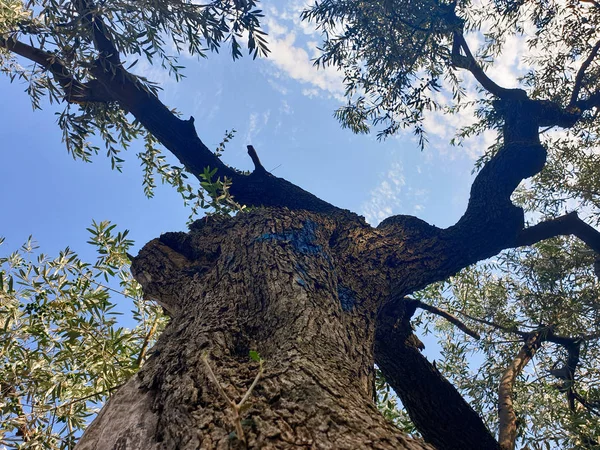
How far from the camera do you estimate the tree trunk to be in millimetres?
1391

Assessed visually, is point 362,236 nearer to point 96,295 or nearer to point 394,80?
point 96,295

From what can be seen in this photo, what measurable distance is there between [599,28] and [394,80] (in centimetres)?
384

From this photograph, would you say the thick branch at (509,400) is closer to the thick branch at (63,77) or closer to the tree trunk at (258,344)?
the tree trunk at (258,344)

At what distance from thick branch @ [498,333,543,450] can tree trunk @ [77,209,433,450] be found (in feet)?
6.06

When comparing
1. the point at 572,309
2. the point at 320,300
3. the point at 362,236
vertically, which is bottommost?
the point at 320,300

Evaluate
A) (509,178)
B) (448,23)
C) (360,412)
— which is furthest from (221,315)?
(448,23)

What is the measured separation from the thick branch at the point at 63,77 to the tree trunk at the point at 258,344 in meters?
2.75

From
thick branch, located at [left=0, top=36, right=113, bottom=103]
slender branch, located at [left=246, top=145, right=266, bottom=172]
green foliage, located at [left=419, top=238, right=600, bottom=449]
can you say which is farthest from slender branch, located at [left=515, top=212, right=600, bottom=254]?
thick branch, located at [left=0, top=36, right=113, bottom=103]

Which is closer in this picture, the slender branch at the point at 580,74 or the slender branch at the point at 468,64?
the slender branch at the point at 580,74

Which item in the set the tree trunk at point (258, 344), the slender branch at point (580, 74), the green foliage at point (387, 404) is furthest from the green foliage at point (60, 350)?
the slender branch at point (580, 74)

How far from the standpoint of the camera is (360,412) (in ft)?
4.92

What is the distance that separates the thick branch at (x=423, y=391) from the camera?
13.1 feet

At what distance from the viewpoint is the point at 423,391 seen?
4.21 metres

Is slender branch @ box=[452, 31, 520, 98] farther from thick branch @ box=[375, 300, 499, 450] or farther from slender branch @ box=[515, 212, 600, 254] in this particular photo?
thick branch @ box=[375, 300, 499, 450]
